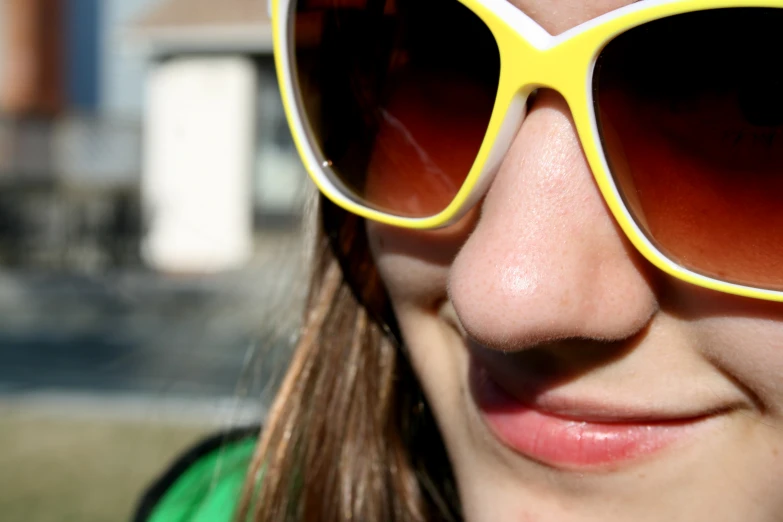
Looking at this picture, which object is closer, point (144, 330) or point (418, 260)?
Result: point (418, 260)

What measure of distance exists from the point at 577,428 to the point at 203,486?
0.82m

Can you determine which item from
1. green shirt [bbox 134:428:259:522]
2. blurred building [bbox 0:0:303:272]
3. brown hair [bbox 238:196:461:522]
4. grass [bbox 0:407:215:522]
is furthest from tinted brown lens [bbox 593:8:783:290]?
blurred building [bbox 0:0:303:272]

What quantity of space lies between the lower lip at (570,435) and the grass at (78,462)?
2.57 meters

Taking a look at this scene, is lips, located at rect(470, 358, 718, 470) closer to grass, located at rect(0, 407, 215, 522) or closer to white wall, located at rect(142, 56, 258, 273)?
grass, located at rect(0, 407, 215, 522)

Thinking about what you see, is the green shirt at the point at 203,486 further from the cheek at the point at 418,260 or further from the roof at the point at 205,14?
the roof at the point at 205,14

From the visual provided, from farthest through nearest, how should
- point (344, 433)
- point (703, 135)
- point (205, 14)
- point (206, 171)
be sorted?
point (206, 171) → point (205, 14) → point (344, 433) → point (703, 135)

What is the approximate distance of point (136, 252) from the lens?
11.2 m

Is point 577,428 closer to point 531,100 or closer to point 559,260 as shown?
point 559,260

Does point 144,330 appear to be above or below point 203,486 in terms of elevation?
below

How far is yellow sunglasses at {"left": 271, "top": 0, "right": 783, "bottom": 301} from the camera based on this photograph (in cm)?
63

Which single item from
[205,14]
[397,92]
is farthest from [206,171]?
[397,92]

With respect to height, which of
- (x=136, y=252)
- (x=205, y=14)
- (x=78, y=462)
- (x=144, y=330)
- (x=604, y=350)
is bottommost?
(x=136, y=252)

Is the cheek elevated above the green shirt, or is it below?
above

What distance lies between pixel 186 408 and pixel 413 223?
13.2ft
